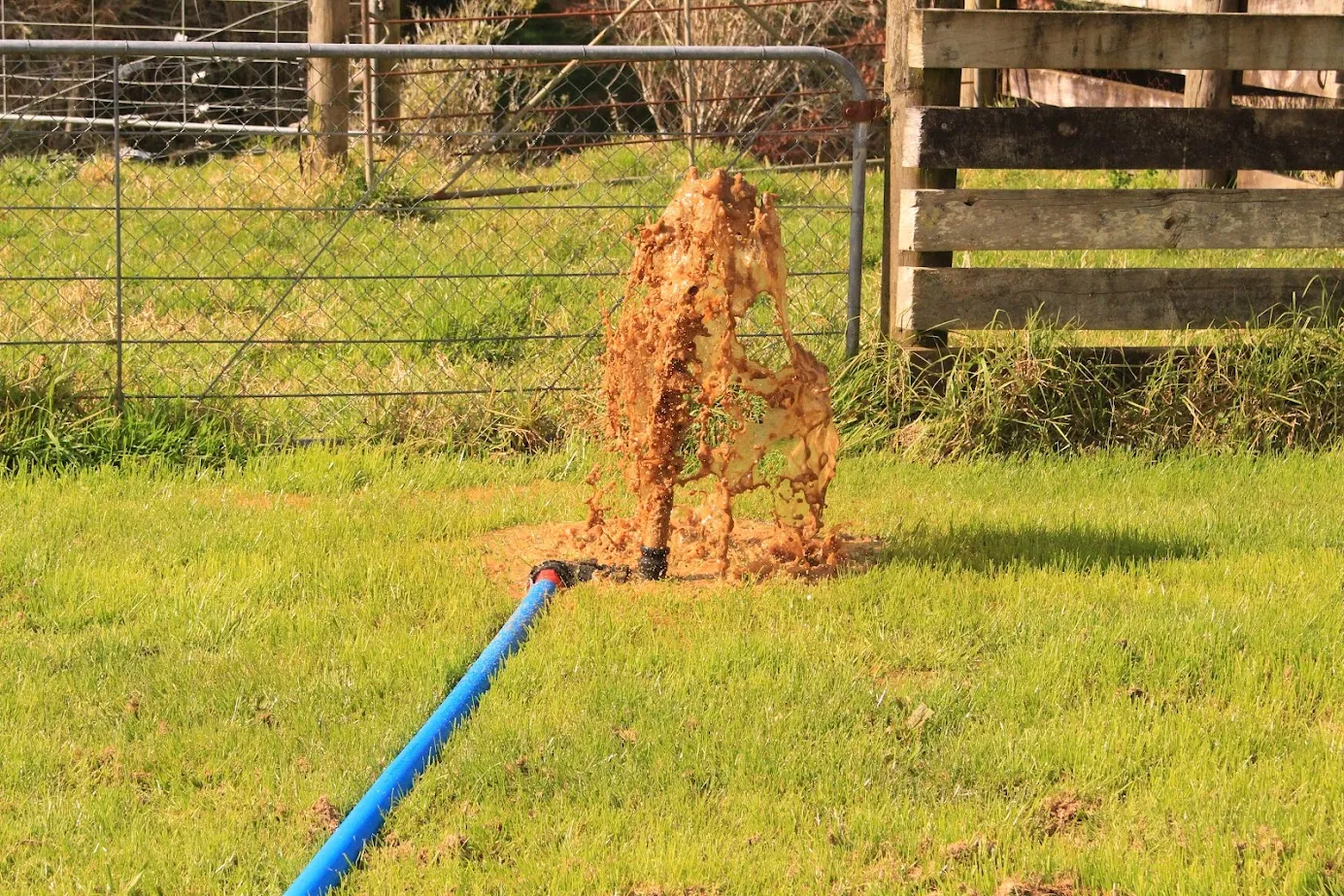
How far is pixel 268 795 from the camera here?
11.9ft

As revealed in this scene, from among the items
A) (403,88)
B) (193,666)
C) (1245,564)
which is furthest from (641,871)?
(403,88)

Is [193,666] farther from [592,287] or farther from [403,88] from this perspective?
[403,88]

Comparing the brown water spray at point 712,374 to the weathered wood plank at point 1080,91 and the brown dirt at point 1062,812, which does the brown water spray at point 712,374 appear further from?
the weathered wood plank at point 1080,91

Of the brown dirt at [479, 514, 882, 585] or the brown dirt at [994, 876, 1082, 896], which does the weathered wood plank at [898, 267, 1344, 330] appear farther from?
the brown dirt at [994, 876, 1082, 896]

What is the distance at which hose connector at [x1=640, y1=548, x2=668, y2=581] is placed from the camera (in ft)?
16.6

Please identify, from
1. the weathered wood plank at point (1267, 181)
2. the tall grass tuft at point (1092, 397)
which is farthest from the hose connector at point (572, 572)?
the weathered wood plank at point (1267, 181)

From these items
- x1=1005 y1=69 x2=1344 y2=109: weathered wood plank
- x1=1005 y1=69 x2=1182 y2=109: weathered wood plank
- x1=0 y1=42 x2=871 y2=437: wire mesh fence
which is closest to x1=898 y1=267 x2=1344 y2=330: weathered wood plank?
x1=0 y1=42 x2=871 y2=437: wire mesh fence

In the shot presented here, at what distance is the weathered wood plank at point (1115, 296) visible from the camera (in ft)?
21.5

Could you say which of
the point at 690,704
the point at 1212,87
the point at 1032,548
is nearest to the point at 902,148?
the point at 1032,548

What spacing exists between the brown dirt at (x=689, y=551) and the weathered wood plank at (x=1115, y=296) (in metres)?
1.52

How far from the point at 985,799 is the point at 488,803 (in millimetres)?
1166

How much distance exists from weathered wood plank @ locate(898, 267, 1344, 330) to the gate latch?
668mm

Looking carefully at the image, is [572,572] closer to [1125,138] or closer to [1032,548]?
[1032,548]

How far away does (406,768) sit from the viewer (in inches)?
142
